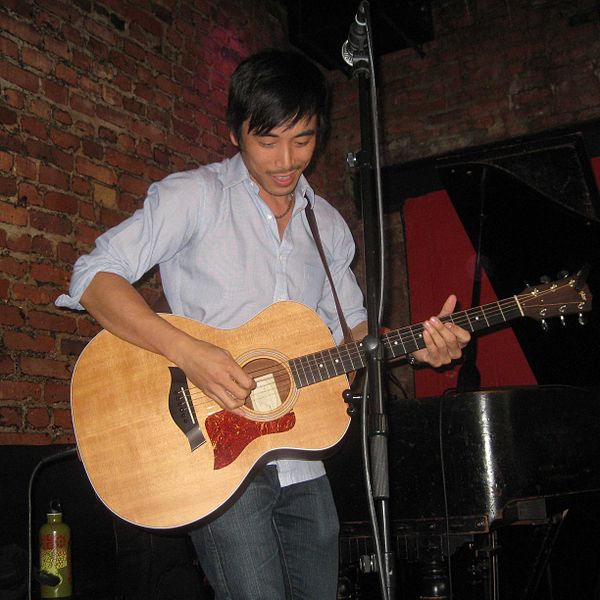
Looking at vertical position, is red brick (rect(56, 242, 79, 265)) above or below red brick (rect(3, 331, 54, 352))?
above

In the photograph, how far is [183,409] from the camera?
6.64ft

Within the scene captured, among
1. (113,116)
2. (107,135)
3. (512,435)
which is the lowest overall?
(512,435)

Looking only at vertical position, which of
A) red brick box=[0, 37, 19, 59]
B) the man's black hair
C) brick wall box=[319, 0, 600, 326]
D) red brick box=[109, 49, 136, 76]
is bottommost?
the man's black hair

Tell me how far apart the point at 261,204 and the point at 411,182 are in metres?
3.40

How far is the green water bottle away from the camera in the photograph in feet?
9.57

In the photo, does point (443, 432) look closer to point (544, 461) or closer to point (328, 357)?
point (544, 461)

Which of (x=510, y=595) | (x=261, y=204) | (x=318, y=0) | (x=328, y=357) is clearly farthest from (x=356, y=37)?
(x=318, y=0)

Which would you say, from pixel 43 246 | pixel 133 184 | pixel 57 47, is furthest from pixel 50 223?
pixel 57 47

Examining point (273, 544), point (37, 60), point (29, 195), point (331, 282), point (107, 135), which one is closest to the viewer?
point (273, 544)

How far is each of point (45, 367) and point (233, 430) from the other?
1591 millimetres

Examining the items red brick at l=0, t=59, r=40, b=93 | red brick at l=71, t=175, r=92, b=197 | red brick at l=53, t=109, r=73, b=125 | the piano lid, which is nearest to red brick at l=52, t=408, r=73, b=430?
red brick at l=71, t=175, r=92, b=197

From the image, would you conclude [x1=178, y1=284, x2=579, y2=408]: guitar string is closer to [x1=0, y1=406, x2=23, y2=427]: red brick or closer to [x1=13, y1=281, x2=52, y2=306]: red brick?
[x1=0, y1=406, x2=23, y2=427]: red brick

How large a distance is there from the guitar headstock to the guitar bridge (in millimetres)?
1063

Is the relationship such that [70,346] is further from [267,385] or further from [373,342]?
[373,342]
